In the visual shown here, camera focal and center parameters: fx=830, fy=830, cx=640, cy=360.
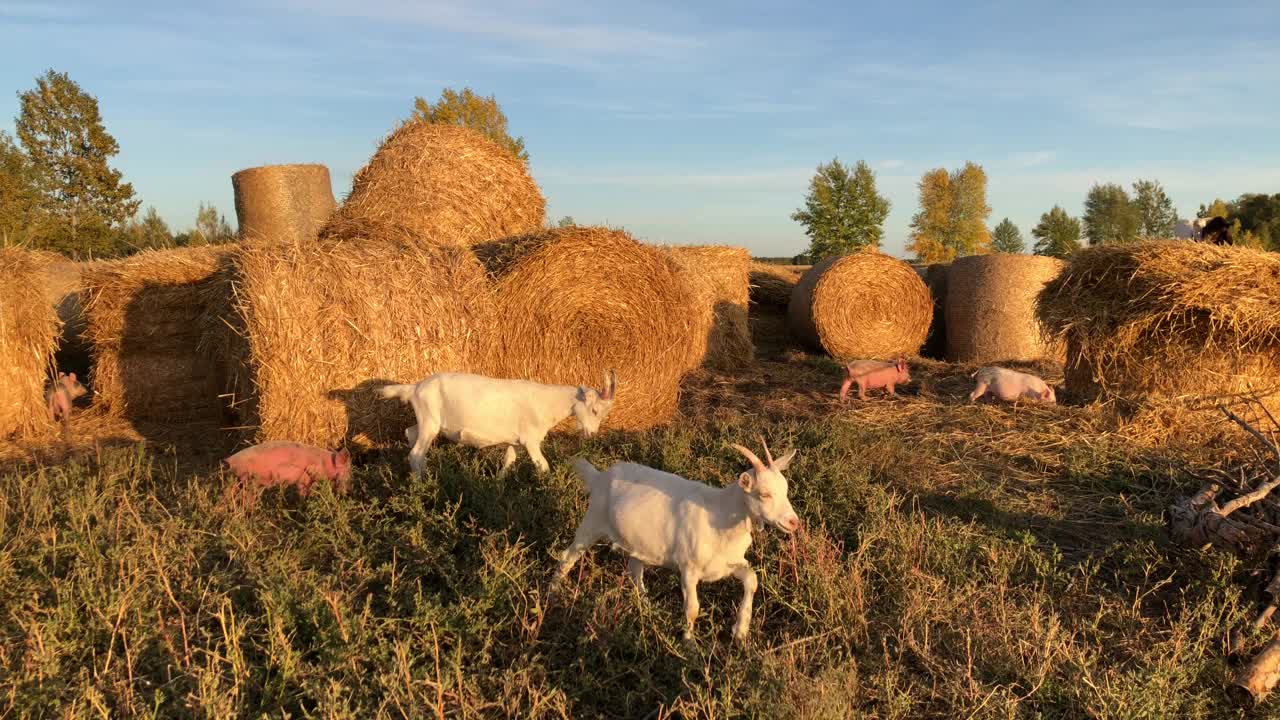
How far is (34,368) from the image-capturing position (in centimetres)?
825

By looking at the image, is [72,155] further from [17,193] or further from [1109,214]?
[1109,214]

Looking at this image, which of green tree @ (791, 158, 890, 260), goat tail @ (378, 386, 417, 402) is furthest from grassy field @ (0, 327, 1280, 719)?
green tree @ (791, 158, 890, 260)

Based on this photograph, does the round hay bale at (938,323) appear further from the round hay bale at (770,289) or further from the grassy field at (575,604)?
the grassy field at (575,604)

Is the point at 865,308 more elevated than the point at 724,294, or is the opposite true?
the point at 724,294

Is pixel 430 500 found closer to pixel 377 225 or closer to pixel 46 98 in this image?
pixel 377 225

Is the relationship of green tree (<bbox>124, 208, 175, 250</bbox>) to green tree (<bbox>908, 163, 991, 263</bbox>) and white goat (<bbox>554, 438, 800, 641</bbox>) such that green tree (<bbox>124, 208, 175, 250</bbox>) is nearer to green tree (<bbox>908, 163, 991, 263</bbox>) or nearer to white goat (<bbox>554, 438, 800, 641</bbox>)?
white goat (<bbox>554, 438, 800, 641</bbox>)

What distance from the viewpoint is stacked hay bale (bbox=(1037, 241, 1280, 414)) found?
23.6ft

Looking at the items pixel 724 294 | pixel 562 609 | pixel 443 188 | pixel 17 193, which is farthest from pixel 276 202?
pixel 17 193

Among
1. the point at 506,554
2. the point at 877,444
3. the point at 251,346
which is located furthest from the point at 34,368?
the point at 877,444

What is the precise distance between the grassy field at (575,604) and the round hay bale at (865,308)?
685 cm

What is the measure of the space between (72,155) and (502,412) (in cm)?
3538

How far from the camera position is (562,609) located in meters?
4.18

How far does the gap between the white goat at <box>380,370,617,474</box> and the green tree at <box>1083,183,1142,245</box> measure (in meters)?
65.1

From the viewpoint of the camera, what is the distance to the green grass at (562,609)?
3.43 meters
